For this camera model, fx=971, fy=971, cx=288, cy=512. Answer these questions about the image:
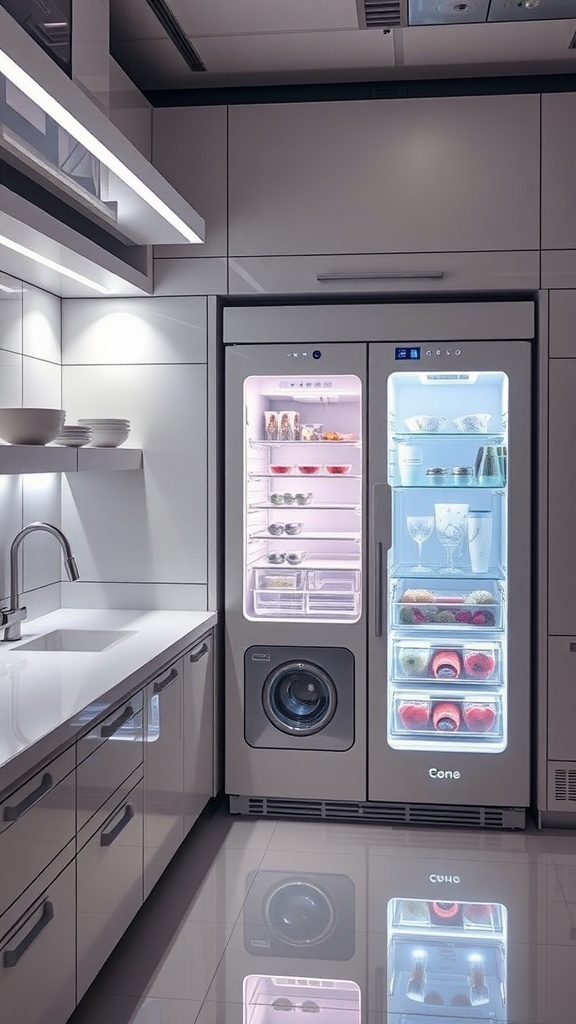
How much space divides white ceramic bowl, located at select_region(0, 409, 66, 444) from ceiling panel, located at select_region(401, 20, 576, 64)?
1864 millimetres

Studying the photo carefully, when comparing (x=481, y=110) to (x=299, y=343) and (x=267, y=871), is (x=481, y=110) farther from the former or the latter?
(x=267, y=871)

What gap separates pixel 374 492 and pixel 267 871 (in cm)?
142

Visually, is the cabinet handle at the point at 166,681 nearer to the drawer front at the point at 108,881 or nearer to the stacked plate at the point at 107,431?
the drawer front at the point at 108,881

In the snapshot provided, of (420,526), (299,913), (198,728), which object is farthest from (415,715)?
(299,913)

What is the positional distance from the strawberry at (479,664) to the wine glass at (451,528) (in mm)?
346

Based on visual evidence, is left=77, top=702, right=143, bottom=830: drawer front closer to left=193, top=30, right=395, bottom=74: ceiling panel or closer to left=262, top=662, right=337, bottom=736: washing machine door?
left=262, top=662, right=337, bottom=736: washing machine door

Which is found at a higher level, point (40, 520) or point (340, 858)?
point (40, 520)

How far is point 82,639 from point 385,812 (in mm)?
1386

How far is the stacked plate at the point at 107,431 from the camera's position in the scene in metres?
3.65

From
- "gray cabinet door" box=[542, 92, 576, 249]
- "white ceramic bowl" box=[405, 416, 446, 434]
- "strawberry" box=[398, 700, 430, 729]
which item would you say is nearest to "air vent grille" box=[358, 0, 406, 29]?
"gray cabinet door" box=[542, 92, 576, 249]

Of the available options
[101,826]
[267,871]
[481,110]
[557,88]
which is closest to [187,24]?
[481,110]

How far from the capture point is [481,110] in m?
3.64

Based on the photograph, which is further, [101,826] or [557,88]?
[557,88]

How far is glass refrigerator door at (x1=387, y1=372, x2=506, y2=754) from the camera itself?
12.3 ft
